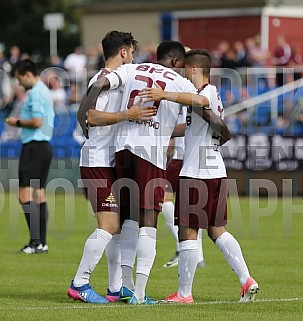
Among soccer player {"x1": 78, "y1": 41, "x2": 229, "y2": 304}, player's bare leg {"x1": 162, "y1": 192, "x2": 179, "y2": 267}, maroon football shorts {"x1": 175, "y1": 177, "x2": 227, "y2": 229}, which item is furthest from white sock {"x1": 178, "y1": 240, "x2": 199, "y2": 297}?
player's bare leg {"x1": 162, "y1": 192, "x2": 179, "y2": 267}

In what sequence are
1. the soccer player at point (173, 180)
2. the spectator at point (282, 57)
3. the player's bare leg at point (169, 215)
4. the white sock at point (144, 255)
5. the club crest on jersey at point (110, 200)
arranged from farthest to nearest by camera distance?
the spectator at point (282, 57)
the player's bare leg at point (169, 215)
the soccer player at point (173, 180)
the club crest on jersey at point (110, 200)
the white sock at point (144, 255)

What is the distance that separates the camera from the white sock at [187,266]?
32.3 ft

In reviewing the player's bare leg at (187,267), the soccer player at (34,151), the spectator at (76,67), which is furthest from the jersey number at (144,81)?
the spectator at (76,67)

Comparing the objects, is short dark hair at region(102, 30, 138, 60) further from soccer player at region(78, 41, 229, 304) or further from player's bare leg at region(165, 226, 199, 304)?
player's bare leg at region(165, 226, 199, 304)

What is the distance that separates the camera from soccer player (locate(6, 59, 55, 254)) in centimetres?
1455

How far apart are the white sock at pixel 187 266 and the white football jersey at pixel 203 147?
66 cm

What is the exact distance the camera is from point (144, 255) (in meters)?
9.67

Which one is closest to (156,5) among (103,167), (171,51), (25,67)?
(25,67)

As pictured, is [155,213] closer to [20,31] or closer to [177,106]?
[177,106]

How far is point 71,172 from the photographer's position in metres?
26.3

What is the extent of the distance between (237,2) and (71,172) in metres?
13.7

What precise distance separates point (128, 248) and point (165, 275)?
2406mm

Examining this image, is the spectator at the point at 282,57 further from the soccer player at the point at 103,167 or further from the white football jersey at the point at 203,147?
the soccer player at the point at 103,167

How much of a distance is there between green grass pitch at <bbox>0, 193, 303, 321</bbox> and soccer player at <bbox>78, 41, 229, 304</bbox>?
1.91ft
